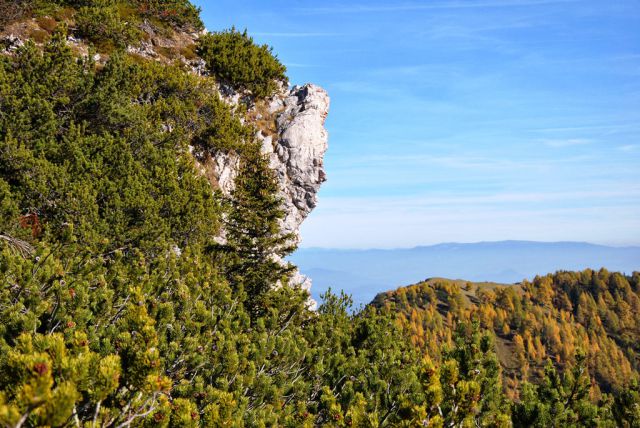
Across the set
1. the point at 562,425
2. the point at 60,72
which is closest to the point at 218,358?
the point at 562,425

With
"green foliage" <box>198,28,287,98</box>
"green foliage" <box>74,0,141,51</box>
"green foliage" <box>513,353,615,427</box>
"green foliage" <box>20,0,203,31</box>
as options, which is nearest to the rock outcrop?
"green foliage" <box>198,28,287,98</box>

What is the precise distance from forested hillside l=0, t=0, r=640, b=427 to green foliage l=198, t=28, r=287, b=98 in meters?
1.58

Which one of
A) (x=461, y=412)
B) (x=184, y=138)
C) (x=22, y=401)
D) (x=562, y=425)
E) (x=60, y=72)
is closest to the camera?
(x=22, y=401)

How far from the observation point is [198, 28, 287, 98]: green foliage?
3581cm

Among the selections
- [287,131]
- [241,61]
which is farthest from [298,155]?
[241,61]

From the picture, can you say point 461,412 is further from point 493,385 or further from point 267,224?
point 267,224

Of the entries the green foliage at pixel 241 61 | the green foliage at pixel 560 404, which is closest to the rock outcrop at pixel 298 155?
the green foliage at pixel 241 61

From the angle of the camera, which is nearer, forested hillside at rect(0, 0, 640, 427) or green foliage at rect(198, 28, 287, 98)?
forested hillside at rect(0, 0, 640, 427)

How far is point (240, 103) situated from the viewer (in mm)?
35406

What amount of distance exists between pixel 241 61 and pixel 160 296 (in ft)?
96.7

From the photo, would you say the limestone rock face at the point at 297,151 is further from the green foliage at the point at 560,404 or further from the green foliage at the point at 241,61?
the green foliage at the point at 560,404

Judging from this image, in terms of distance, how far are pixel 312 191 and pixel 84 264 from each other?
27477mm

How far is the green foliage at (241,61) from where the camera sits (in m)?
35.8

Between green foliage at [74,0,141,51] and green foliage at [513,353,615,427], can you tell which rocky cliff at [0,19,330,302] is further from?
green foliage at [513,353,615,427]
